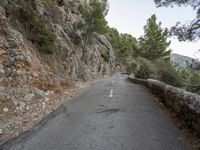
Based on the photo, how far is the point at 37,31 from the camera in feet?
48.3

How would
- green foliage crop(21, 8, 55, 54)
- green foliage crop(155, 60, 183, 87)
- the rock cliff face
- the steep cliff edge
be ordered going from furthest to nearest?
green foliage crop(155, 60, 183, 87)
green foliage crop(21, 8, 55, 54)
the rock cliff face
the steep cliff edge

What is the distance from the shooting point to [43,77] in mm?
11984

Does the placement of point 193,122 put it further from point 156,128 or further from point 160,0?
point 160,0

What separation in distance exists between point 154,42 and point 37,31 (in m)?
34.4

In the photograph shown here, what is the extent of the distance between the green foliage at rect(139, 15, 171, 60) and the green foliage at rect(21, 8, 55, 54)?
109ft

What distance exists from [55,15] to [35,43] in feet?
25.5

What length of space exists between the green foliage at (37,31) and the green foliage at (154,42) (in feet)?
109

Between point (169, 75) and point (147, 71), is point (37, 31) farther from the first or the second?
point (147, 71)

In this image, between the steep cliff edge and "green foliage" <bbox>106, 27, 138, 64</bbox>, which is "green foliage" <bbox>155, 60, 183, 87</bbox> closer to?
the steep cliff edge

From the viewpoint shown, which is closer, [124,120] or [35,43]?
[124,120]

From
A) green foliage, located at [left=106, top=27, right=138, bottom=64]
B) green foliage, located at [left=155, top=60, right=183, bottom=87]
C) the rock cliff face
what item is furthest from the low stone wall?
green foliage, located at [left=106, top=27, right=138, bottom=64]

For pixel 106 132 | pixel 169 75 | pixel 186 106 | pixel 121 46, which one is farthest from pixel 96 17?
pixel 121 46

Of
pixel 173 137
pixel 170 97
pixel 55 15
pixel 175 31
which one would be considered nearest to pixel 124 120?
pixel 173 137

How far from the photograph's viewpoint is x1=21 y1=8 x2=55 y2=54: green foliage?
1427 centimetres
